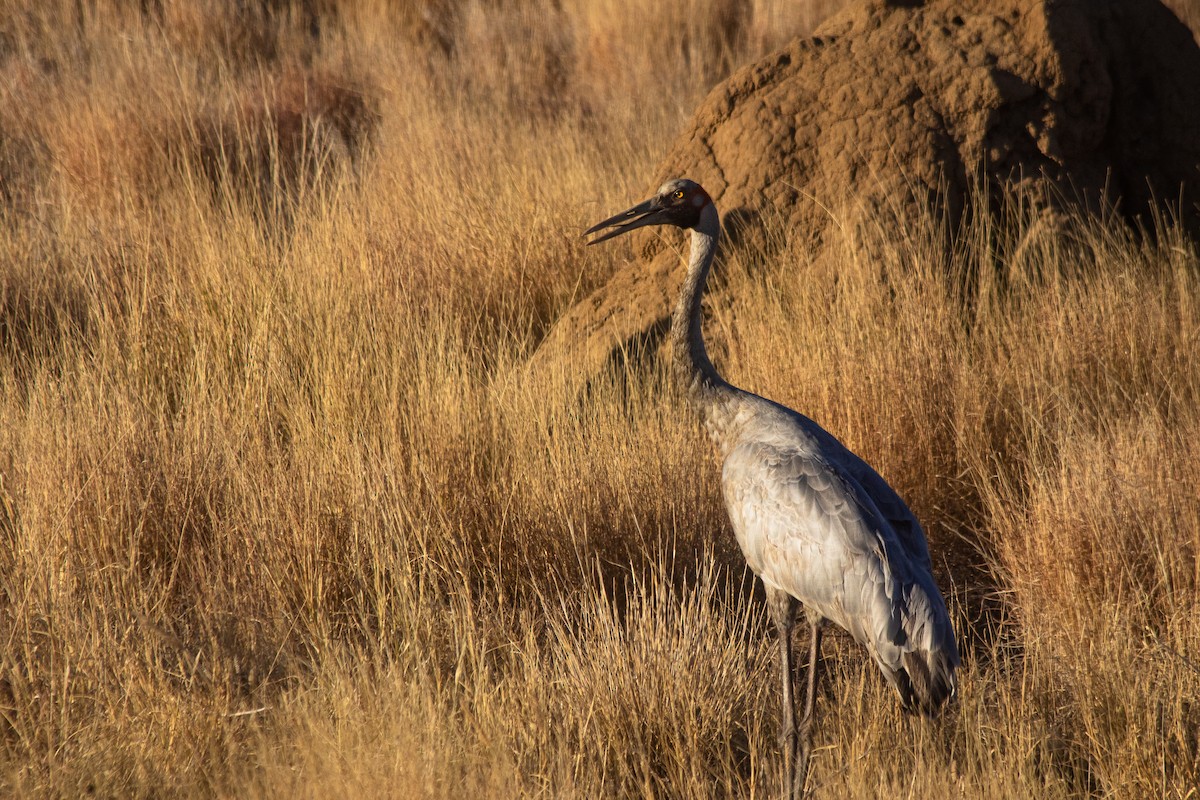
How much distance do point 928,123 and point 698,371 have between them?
2.50m

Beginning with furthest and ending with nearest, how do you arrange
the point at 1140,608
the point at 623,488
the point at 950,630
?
the point at 623,488
the point at 1140,608
the point at 950,630

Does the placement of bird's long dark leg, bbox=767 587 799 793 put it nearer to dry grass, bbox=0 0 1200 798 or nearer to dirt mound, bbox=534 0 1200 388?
dry grass, bbox=0 0 1200 798

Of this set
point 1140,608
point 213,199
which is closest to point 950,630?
point 1140,608

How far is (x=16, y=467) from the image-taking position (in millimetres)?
4016

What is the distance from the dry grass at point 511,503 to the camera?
311 cm

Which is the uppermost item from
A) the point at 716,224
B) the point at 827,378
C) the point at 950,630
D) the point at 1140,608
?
the point at 716,224

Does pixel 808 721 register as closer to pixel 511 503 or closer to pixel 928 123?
pixel 511 503

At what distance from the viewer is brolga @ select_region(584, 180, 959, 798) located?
317 centimetres

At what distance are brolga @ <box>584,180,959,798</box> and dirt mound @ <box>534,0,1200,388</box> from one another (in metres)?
1.93

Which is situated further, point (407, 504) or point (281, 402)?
point (281, 402)

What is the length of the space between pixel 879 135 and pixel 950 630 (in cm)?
327

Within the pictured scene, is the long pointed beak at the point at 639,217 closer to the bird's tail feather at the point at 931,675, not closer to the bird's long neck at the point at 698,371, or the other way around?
the bird's long neck at the point at 698,371

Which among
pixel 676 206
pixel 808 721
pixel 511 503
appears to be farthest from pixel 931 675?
pixel 676 206

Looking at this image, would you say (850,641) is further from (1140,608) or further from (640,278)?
(640,278)
